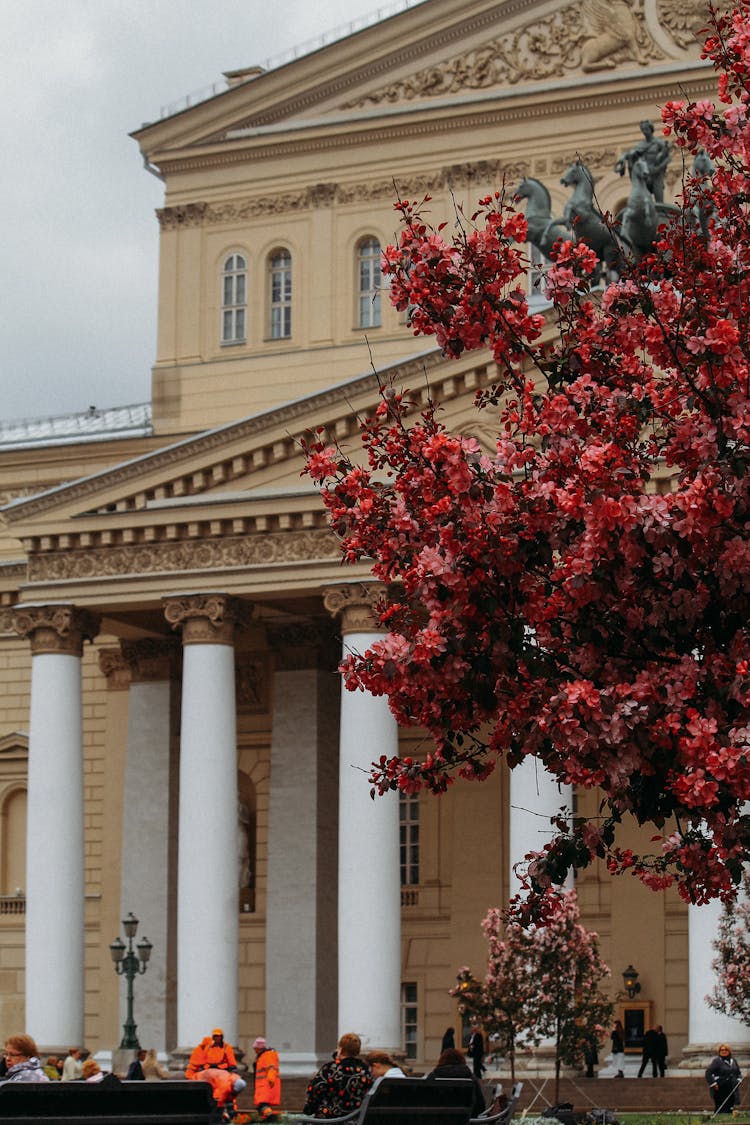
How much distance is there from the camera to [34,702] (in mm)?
42031

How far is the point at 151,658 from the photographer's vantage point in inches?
1827

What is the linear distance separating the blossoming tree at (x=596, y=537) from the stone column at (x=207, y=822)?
26508 millimetres

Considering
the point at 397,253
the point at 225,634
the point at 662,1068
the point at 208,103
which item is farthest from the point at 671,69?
the point at 397,253

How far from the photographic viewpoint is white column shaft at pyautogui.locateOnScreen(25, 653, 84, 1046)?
4025 centimetres

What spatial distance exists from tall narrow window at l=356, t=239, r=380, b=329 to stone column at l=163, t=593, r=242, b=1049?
39.6 ft

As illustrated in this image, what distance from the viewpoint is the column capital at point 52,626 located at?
137 ft

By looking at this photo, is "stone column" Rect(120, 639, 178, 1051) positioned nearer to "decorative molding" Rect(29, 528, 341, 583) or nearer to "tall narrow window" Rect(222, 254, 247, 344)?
"decorative molding" Rect(29, 528, 341, 583)

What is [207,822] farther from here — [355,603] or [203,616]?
[355,603]

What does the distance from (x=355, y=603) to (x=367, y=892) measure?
4957 mm

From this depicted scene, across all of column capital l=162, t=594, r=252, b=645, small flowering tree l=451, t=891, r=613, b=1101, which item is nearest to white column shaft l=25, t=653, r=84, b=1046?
column capital l=162, t=594, r=252, b=645

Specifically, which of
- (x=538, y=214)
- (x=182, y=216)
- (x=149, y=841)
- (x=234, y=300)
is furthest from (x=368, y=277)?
(x=149, y=841)

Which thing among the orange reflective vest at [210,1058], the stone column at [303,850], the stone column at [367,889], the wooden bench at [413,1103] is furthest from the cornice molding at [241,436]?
the wooden bench at [413,1103]

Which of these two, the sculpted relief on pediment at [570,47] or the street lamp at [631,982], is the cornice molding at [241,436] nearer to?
→ the street lamp at [631,982]

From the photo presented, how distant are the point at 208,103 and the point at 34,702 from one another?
16887 millimetres
